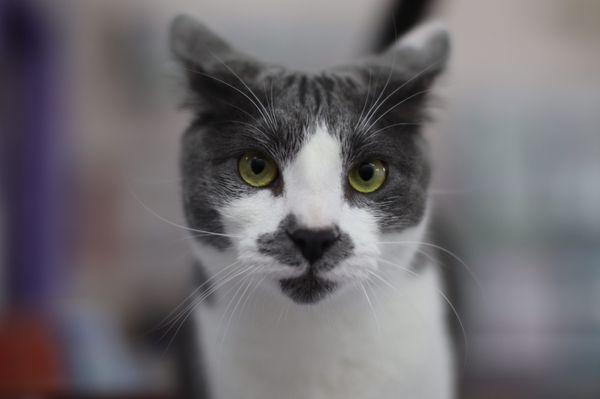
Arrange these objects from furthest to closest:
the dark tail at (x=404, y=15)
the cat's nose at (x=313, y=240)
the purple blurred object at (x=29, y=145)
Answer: the purple blurred object at (x=29, y=145), the dark tail at (x=404, y=15), the cat's nose at (x=313, y=240)

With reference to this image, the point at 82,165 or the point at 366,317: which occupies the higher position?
the point at 82,165

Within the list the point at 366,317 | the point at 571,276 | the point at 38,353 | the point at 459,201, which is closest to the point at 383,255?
the point at 366,317

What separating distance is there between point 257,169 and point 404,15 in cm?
38

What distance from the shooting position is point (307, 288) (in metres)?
0.58

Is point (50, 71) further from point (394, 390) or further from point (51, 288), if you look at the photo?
point (394, 390)

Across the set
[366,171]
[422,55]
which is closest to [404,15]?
[422,55]

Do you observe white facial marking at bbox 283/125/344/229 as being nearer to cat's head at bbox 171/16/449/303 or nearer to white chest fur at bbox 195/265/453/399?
cat's head at bbox 171/16/449/303

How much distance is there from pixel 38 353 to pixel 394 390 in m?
0.69

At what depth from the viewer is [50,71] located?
1.29m

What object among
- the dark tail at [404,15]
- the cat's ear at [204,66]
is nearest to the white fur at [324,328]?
the cat's ear at [204,66]

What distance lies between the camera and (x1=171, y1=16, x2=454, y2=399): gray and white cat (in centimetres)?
59

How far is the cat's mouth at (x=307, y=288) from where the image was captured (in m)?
0.57

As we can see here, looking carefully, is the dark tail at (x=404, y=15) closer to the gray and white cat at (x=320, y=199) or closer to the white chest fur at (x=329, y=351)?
the gray and white cat at (x=320, y=199)

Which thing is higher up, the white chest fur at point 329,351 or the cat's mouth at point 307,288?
the cat's mouth at point 307,288
